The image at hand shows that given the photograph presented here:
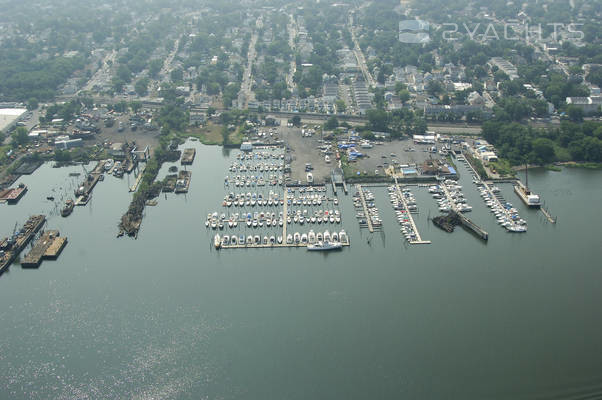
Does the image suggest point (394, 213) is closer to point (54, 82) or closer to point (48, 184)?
point (48, 184)

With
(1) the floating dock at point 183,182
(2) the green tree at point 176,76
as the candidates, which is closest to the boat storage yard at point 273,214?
(1) the floating dock at point 183,182

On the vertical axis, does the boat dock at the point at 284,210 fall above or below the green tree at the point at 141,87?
below

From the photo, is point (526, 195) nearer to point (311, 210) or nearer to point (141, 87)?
point (311, 210)

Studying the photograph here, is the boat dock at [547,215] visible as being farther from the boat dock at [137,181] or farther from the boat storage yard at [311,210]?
the boat dock at [137,181]

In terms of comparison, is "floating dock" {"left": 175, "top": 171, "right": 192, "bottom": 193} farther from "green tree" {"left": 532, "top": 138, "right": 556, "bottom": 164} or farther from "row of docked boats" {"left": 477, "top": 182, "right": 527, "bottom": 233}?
"green tree" {"left": 532, "top": 138, "right": 556, "bottom": 164}

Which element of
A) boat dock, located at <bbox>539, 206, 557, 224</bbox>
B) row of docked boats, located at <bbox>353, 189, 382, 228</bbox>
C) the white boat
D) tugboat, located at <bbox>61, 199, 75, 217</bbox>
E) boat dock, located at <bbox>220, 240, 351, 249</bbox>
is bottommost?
tugboat, located at <bbox>61, 199, 75, 217</bbox>

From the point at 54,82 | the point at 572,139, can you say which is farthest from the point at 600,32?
the point at 54,82

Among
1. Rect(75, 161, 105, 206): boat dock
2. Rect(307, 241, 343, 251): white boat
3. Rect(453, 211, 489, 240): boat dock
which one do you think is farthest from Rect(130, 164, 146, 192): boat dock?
Rect(453, 211, 489, 240): boat dock

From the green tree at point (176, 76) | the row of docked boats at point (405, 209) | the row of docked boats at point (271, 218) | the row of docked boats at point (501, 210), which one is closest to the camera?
the row of docked boats at point (405, 209)
